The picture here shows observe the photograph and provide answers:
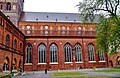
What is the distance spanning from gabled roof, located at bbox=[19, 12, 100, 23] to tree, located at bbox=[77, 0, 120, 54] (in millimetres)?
33145

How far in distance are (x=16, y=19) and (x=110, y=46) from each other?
3353cm

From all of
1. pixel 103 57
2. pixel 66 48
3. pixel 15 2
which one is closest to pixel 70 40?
pixel 66 48

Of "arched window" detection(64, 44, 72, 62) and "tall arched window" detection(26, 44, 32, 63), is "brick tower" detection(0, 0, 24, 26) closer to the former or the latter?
"tall arched window" detection(26, 44, 32, 63)

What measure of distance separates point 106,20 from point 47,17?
36.3m

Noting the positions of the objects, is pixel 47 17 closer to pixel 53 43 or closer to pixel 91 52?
pixel 53 43

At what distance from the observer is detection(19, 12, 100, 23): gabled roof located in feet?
183

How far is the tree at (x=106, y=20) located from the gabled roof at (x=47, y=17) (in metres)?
33.1

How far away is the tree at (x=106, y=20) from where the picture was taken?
2192 cm

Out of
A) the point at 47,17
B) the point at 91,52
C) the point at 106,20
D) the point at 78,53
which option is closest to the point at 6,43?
the point at 106,20

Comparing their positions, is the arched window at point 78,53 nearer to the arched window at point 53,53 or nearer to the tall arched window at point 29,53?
the arched window at point 53,53

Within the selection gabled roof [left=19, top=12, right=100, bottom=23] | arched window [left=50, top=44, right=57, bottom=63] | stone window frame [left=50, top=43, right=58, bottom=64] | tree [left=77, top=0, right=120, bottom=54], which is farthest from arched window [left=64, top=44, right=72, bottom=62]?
tree [left=77, top=0, right=120, bottom=54]

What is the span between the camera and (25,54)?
48906 millimetres

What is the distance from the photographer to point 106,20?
23.1m

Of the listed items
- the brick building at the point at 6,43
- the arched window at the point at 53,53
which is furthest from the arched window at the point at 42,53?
the brick building at the point at 6,43
